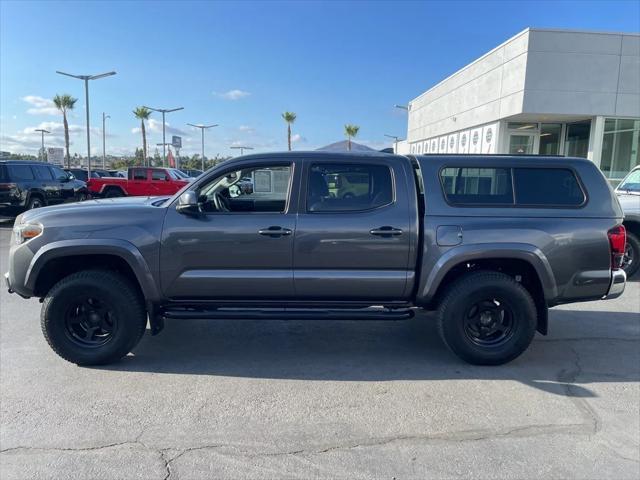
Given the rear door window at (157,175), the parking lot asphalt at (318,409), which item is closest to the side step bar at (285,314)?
the parking lot asphalt at (318,409)

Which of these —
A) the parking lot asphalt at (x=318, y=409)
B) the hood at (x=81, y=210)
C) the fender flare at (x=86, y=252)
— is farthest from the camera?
the hood at (x=81, y=210)

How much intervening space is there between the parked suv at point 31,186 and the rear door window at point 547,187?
13666 mm

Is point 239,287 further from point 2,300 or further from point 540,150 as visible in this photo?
point 540,150

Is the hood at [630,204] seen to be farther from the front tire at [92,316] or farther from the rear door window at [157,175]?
the rear door window at [157,175]

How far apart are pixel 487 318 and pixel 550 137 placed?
19.9m

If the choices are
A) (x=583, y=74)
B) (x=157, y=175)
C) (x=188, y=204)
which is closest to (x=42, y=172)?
(x=157, y=175)

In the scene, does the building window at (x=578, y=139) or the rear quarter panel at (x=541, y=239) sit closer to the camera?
the rear quarter panel at (x=541, y=239)

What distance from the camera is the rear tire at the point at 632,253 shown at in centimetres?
743

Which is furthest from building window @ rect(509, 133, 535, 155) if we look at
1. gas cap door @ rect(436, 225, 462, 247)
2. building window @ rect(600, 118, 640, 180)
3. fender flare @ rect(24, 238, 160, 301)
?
fender flare @ rect(24, 238, 160, 301)

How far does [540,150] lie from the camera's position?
21672mm

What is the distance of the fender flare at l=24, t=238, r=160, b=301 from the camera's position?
3.90m

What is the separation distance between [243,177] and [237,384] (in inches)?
75.1

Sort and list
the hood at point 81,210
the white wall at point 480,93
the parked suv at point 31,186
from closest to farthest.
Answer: the hood at point 81,210
the parked suv at point 31,186
the white wall at point 480,93

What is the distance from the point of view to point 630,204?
24.8ft
